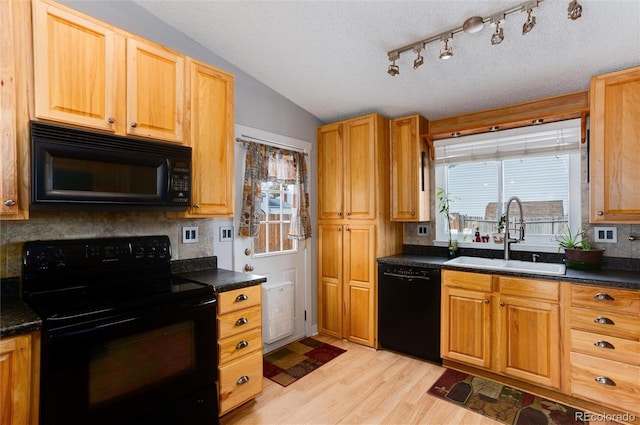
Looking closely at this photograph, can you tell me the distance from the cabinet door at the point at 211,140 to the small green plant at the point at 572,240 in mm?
2651

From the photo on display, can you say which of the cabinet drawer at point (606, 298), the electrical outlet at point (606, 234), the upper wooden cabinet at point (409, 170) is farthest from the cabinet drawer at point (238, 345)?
the electrical outlet at point (606, 234)

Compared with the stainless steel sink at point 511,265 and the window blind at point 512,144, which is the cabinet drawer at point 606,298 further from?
the window blind at point 512,144

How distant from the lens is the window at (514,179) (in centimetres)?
272

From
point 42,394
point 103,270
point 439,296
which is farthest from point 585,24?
point 42,394

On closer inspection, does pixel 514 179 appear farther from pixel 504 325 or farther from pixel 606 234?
pixel 504 325

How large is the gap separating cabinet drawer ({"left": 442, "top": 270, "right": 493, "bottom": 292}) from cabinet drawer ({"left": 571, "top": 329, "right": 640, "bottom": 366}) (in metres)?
0.59

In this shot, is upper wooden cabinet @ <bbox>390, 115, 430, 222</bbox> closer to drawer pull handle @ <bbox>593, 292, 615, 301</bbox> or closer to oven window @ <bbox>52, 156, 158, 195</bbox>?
drawer pull handle @ <bbox>593, 292, 615, 301</bbox>

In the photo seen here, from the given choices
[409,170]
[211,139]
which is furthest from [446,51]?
[211,139]

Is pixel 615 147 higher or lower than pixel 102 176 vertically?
higher

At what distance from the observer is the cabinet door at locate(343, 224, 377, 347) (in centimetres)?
315

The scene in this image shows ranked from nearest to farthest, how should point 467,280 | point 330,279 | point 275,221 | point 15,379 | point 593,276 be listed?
point 15,379 → point 593,276 → point 467,280 → point 275,221 → point 330,279

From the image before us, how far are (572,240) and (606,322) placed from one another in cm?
79

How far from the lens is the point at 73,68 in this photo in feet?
5.48

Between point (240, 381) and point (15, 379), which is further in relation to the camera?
point (240, 381)
